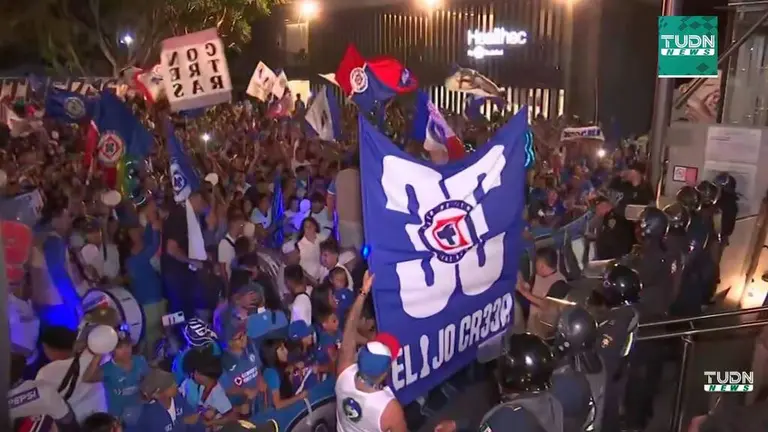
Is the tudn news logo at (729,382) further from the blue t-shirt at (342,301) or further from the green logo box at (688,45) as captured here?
the green logo box at (688,45)

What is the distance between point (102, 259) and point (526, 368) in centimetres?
471

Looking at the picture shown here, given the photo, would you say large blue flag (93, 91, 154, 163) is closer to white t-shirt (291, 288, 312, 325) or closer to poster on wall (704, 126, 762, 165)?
white t-shirt (291, 288, 312, 325)

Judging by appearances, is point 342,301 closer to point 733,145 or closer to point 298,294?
point 298,294

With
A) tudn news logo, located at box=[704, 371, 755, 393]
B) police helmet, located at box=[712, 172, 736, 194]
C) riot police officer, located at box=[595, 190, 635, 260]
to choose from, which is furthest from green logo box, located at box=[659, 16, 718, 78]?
tudn news logo, located at box=[704, 371, 755, 393]

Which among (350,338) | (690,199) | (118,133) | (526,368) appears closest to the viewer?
(526,368)

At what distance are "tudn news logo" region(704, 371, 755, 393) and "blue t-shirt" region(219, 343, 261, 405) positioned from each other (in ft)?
9.52

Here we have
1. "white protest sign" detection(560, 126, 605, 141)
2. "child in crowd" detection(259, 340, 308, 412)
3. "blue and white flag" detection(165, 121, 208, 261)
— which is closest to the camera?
"child in crowd" detection(259, 340, 308, 412)

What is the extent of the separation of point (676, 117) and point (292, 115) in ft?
26.0

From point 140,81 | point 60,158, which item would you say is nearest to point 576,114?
point 140,81

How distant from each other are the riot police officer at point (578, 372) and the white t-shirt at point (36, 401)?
2907 millimetres

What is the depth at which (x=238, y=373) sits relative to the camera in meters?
5.14

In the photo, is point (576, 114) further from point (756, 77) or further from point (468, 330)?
point (468, 330)

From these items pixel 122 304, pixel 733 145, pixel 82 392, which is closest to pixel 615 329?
pixel 82 392

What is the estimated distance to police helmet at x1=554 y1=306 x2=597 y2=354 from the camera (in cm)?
461
